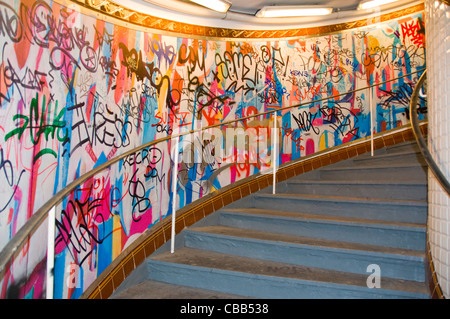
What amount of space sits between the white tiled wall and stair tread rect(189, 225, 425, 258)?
0.22 m

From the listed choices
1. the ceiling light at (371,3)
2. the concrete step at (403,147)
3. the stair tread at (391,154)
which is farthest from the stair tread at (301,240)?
the ceiling light at (371,3)

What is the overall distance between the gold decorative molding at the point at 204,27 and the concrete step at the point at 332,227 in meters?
1.65

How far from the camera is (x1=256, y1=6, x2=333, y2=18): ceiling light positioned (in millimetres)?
3572

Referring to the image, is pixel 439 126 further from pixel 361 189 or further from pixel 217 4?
pixel 217 4

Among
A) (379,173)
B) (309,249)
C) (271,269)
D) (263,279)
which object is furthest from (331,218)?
(379,173)

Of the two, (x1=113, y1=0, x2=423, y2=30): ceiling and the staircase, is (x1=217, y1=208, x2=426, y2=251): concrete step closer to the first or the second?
the staircase

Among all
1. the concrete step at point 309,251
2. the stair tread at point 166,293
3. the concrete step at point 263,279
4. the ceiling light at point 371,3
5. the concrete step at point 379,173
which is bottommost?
the stair tread at point 166,293

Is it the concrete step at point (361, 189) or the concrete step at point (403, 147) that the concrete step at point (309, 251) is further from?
the concrete step at point (403, 147)

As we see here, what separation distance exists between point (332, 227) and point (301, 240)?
10.2 inches

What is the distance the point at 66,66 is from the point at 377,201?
2314mm

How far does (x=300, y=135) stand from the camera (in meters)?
3.90

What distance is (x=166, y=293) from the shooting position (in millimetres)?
2246

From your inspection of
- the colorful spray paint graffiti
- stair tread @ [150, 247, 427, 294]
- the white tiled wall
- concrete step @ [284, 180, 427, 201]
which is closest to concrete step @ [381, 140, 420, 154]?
the colorful spray paint graffiti

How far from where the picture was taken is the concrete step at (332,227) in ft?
7.56
